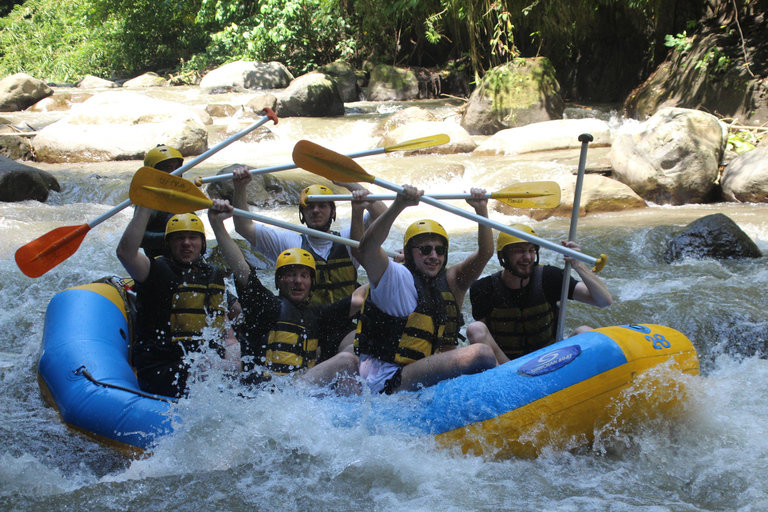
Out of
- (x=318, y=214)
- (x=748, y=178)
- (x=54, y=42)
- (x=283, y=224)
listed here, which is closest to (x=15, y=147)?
(x=318, y=214)

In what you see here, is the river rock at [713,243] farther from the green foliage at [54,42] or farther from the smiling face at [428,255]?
the green foliage at [54,42]

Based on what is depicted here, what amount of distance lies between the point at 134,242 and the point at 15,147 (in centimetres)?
756

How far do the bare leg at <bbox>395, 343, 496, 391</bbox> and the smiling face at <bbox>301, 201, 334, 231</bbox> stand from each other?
3.60 ft

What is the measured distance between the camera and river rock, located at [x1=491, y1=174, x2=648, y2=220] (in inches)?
281

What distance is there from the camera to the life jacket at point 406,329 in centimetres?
270

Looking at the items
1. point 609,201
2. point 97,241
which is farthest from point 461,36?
point 97,241

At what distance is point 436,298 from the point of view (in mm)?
2752

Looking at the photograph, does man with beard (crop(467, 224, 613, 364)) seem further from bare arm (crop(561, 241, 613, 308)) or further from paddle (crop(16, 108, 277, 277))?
paddle (crop(16, 108, 277, 277))

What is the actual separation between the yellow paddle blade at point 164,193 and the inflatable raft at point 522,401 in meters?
0.83

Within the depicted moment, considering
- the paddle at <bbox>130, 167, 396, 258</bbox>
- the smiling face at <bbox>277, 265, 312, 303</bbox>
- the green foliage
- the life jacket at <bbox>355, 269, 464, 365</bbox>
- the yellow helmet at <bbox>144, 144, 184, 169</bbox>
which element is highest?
the green foliage

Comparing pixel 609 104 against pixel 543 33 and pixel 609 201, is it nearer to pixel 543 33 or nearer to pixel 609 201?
pixel 543 33

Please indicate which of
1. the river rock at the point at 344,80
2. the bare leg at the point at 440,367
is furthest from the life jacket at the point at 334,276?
the river rock at the point at 344,80

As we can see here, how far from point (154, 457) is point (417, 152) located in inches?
327

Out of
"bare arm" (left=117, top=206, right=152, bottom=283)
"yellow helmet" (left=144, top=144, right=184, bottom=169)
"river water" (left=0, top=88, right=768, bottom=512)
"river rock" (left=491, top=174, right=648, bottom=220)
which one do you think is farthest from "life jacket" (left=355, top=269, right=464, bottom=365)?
"river rock" (left=491, top=174, right=648, bottom=220)
